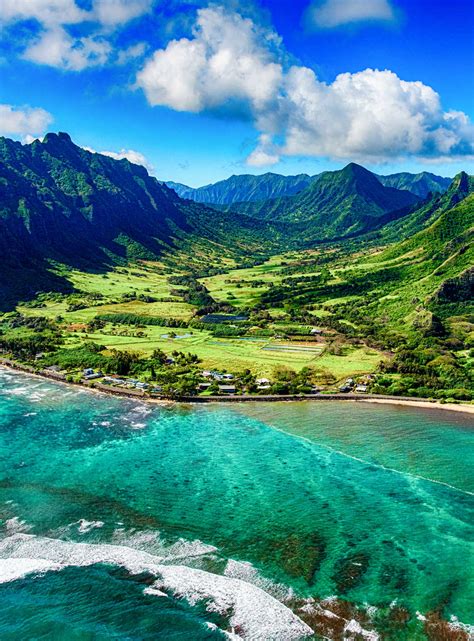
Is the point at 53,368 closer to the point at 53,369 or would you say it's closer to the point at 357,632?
the point at 53,369

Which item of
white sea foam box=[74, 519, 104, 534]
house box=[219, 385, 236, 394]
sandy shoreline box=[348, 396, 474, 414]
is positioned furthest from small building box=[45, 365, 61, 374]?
sandy shoreline box=[348, 396, 474, 414]

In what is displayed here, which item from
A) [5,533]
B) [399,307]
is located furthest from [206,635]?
[399,307]

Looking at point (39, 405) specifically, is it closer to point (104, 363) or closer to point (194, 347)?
point (104, 363)

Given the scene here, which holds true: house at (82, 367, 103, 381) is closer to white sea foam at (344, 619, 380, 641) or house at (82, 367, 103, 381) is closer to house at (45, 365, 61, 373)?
house at (45, 365, 61, 373)

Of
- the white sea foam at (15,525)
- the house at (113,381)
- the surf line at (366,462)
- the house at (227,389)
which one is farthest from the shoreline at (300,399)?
the white sea foam at (15,525)

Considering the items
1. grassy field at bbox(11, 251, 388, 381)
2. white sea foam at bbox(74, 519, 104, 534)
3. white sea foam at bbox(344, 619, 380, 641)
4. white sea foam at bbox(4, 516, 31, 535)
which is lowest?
white sea foam at bbox(344, 619, 380, 641)
